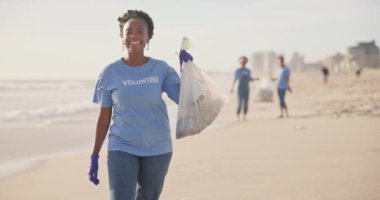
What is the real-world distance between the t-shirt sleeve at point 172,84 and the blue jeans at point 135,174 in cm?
39

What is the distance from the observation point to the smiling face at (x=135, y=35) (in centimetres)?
303

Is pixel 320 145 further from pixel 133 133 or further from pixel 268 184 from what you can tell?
pixel 133 133

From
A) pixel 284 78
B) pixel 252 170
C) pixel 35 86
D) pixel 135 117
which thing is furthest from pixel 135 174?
pixel 35 86

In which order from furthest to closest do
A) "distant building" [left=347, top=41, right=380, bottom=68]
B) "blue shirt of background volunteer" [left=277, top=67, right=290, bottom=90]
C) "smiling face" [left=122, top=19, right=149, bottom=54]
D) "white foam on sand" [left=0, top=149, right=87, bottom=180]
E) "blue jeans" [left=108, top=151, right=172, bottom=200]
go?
"distant building" [left=347, top=41, right=380, bottom=68] < "blue shirt of background volunteer" [left=277, top=67, right=290, bottom=90] < "white foam on sand" [left=0, top=149, right=87, bottom=180] < "smiling face" [left=122, top=19, right=149, bottom=54] < "blue jeans" [left=108, top=151, right=172, bottom=200]

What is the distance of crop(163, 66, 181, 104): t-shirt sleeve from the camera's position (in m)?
3.06

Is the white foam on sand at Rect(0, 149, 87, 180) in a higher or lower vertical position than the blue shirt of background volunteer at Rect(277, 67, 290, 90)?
lower

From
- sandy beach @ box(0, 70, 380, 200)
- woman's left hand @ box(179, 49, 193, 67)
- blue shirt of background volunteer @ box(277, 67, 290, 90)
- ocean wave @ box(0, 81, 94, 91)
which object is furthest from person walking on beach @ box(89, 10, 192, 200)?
ocean wave @ box(0, 81, 94, 91)

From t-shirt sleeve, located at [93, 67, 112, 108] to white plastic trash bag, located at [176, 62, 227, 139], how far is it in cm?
46

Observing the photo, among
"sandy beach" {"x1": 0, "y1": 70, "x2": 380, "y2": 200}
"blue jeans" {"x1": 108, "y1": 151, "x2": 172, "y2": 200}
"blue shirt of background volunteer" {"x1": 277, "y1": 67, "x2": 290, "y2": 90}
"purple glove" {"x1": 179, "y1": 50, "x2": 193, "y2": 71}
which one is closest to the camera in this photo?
"blue jeans" {"x1": 108, "y1": 151, "x2": 172, "y2": 200}

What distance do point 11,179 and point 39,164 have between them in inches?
42.9

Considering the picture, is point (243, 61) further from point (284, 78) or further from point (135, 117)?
point (135, 117)

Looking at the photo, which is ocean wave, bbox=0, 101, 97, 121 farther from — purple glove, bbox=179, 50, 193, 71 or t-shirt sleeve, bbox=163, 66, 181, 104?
t-shirt sleeve, bbox=163, 66, 181, 104

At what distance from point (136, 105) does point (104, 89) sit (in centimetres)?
23

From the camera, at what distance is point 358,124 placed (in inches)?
381
